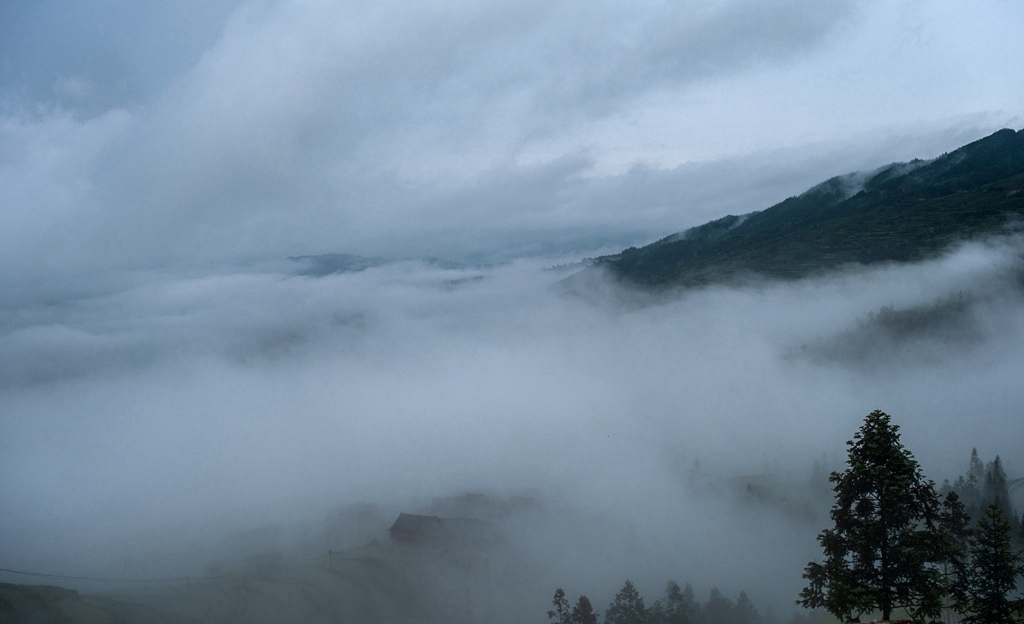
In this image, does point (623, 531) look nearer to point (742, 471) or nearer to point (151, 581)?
point (742, 471)

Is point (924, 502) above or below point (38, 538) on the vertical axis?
above

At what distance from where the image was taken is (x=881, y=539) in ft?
82.6

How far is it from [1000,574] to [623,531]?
10995 centimetres

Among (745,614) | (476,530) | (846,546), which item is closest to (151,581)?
(476,530)

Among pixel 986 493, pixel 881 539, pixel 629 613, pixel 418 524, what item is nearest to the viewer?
pixel 881 539

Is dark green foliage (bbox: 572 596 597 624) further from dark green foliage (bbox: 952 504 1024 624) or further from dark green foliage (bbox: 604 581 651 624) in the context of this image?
dark green foliage (bbox: 952 504 1024 624)

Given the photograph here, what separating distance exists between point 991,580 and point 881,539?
Result: 5.85 meters

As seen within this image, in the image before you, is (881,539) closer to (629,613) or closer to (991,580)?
(991,580)

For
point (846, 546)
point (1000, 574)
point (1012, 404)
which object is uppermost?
point (846, 546)

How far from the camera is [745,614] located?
80.6 m

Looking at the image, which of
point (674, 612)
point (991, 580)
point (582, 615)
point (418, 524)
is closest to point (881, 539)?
point (991, 580)

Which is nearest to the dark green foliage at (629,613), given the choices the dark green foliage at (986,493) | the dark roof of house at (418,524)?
the dark green foliage at (986,493)

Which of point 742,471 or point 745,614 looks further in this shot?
point 742,471

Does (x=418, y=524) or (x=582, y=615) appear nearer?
(x=582, y=615)
